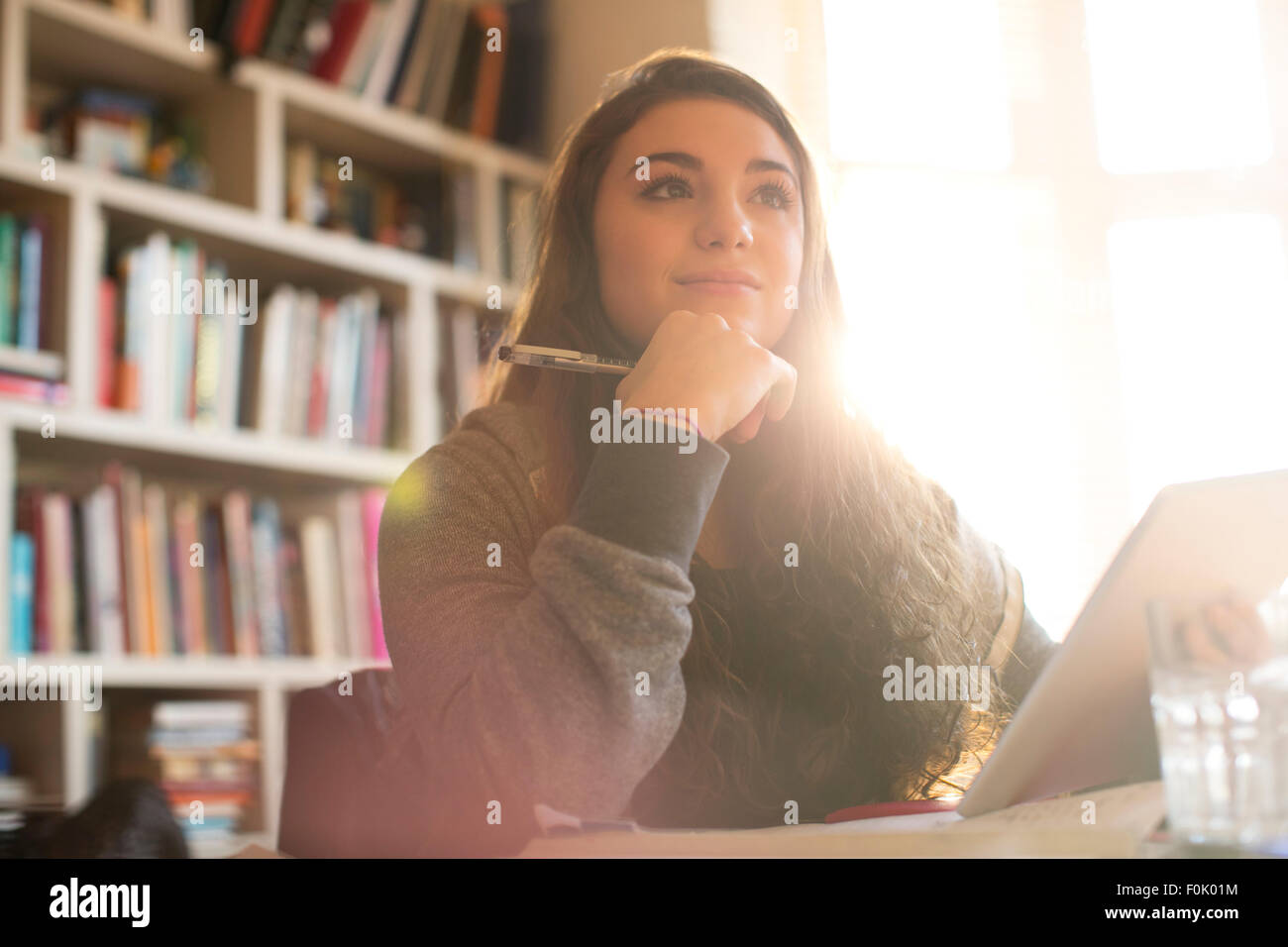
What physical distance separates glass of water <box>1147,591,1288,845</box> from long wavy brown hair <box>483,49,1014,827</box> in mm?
482

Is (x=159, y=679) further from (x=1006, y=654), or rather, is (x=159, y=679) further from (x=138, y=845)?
(x=1006, y=654)

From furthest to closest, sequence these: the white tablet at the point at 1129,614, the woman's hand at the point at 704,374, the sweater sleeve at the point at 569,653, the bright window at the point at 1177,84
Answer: the bright window at the point at 1177,84 → the woman's hand at the point at 704,374 → the sweater sleeve at the point at 569,653 → the white tablet at the point at 1129,614

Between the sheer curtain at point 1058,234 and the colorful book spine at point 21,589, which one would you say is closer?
the colorful book spine at point 21,589

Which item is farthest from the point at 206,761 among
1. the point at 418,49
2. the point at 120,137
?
the point at 418,49

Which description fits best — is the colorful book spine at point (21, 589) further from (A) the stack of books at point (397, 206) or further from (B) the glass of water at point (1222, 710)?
(B) the glass of water at point (1222, 710)

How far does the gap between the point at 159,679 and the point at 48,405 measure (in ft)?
1.44

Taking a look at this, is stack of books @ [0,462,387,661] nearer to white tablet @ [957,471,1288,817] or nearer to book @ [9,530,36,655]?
book @ [9,530,36,655]

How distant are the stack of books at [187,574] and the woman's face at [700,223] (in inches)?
37.0

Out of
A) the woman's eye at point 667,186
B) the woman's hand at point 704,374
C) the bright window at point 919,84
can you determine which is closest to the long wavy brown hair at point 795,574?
the woman's eye at point 667,186

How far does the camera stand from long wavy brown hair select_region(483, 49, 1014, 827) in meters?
0.99

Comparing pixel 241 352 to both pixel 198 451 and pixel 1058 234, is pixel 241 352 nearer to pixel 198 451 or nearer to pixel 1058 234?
pixel 198 451

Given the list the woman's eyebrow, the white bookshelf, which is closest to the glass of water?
the woman's eyebrow

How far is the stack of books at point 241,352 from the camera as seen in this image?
176 centimetres

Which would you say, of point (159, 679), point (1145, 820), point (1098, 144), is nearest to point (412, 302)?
point (159, 679)
